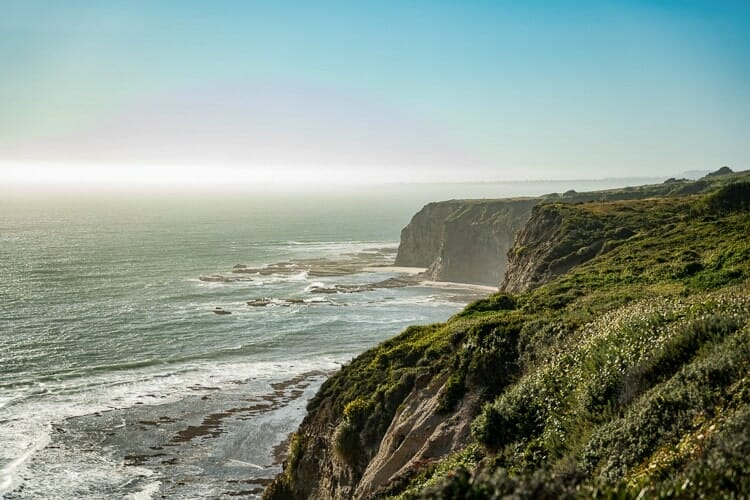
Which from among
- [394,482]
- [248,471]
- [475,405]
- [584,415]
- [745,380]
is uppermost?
[745,380]

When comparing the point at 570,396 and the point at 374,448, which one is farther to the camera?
the point at 374,448

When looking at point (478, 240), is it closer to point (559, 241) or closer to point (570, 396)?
point (559, 241)

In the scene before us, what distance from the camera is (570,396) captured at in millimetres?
14602

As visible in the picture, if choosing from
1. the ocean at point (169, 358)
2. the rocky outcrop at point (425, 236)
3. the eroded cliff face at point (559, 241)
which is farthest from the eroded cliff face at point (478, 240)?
the eroded cliff face at point (559, 241)

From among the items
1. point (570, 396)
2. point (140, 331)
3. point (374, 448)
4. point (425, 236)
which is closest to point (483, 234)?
point (425, 236)

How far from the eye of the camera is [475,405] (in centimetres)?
1917

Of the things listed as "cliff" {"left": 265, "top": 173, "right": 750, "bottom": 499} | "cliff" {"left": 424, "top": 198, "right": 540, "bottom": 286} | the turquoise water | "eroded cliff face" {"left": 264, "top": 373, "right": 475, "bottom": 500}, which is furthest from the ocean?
"cliff" {"left": 265, "top": 173, "right": 750, "bottom": 499}

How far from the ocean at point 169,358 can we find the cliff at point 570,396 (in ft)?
40.4

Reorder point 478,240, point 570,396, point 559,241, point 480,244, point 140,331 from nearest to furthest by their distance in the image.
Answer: point 570,396, point 559,241, point 140,331, point 480,244, point 478,240

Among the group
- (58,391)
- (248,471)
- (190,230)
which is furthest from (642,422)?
(190,230)

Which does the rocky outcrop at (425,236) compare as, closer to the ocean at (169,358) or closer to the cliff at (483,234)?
the cliff at (483,234)

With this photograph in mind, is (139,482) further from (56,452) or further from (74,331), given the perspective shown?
(74,331)

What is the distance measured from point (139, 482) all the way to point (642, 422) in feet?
97.1

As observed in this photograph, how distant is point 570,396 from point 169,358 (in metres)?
48.0
